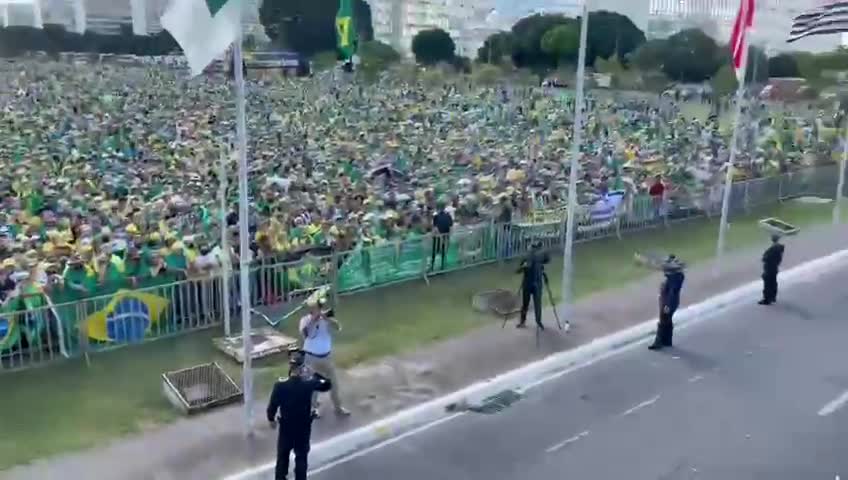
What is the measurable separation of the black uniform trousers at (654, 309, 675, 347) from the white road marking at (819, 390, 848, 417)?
2403mm

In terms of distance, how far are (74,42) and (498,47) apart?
51168 millimetres

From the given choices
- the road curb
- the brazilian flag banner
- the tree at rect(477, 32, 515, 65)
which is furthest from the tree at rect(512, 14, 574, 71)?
the brazilian flag banner

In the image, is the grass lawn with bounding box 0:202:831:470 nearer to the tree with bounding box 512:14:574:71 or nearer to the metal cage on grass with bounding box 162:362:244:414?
the metal cage on grass with bounding box 162:362:244:414

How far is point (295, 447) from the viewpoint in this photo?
7785 millimetres

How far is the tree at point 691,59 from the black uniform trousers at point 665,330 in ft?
157

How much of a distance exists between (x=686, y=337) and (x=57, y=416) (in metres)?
8.72

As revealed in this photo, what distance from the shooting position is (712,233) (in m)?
20.2

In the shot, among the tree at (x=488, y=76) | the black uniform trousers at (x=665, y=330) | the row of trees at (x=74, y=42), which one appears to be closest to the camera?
the black uniform trousers at (x=665, y=330)

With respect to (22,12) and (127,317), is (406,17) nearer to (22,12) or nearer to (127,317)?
(22,12)

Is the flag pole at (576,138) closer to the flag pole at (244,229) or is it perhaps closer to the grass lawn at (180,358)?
the grass lawn at (180,358)

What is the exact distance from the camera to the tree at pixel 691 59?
186 feet

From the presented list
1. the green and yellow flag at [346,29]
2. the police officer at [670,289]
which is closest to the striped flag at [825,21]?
the police officer at [670,289]

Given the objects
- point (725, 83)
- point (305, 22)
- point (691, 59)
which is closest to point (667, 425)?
point (725, 83)

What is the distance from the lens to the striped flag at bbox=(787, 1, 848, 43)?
61.1 ft
